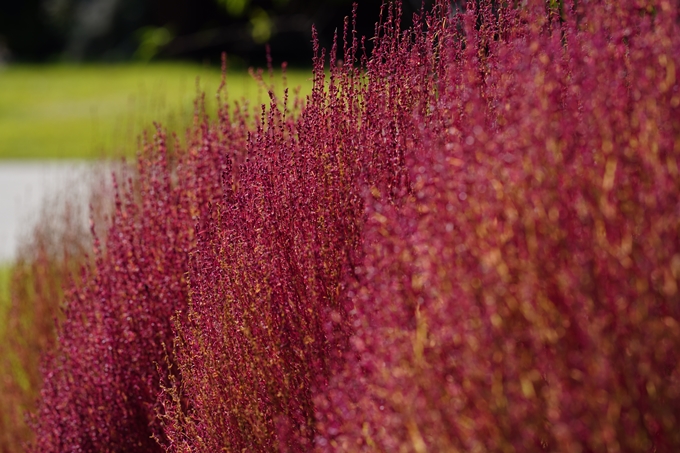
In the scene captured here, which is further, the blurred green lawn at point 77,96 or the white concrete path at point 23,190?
the blurred green lawn at point 77,96

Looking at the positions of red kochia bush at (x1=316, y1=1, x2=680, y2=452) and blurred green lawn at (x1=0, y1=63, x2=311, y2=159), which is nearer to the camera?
red kochia bush at (x1=316, y1=1, x2=680, y2=452)

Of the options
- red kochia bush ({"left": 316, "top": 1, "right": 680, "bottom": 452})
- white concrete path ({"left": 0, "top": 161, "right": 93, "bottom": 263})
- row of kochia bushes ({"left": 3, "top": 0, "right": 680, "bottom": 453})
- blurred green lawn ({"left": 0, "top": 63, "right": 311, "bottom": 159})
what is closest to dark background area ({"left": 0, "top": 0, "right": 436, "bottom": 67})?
blurred green lawn ({"left": 0, "top": 63, "right": 311, "bottom": 159})

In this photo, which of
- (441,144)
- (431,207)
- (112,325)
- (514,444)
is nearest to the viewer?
(514,444)

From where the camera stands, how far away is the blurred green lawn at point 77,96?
17891mm

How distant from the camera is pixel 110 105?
68.6 ft

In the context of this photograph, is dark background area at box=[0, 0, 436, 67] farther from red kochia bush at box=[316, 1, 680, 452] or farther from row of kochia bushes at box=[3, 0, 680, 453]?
red kochia bush at box=[316, 1, 680, 452]

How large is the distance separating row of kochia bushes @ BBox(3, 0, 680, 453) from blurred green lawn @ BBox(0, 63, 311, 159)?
12473 millimetres

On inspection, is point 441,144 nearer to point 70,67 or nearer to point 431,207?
point 431,207

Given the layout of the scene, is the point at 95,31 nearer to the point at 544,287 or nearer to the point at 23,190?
the point at 23,190

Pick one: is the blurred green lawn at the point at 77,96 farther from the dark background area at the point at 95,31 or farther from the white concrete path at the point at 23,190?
the white concrete path at the point at 23,190

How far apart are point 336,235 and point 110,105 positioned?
18.8 m

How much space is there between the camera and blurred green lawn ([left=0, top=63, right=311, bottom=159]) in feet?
58.7

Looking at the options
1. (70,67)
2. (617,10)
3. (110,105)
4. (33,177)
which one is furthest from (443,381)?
(70,67)

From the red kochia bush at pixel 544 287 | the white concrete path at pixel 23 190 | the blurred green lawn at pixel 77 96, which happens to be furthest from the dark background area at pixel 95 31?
the red kochia bush at pixel 544 287
